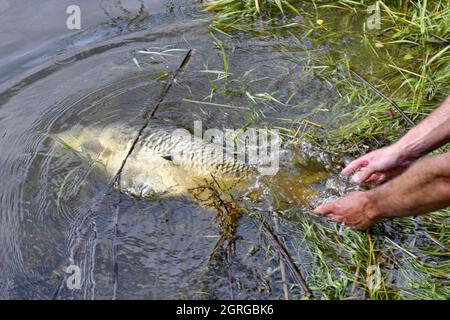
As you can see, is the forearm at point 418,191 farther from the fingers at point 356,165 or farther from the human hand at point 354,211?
the fingers at point 356,165

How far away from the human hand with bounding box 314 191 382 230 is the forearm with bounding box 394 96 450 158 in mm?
603

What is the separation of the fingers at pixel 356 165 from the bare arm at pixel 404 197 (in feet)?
1.55

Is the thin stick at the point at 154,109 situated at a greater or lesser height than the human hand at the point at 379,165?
greater

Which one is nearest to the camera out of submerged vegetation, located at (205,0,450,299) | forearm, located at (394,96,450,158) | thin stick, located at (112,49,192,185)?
submerged vegetation, located at (205,0,450,299)

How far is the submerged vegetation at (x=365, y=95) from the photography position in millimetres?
3303

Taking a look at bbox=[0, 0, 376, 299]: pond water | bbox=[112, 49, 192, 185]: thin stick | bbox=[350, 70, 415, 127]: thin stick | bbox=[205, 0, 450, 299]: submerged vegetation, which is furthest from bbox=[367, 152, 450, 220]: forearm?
bbox=[112, 49, 192, 185]: thin stick

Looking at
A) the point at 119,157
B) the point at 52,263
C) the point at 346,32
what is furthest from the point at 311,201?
the point at 346,32

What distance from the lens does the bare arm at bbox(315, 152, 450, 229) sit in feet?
9.17

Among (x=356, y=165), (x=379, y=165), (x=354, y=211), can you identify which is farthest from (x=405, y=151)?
(x=354, y=211)

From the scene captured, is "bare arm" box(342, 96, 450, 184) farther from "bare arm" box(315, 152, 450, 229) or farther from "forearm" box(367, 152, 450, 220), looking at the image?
"forearm" box(367, 152, 450, 220)

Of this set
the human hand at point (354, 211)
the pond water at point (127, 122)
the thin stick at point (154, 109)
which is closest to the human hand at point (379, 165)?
the pond water at point (127, 122)

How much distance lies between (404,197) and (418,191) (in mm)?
98
